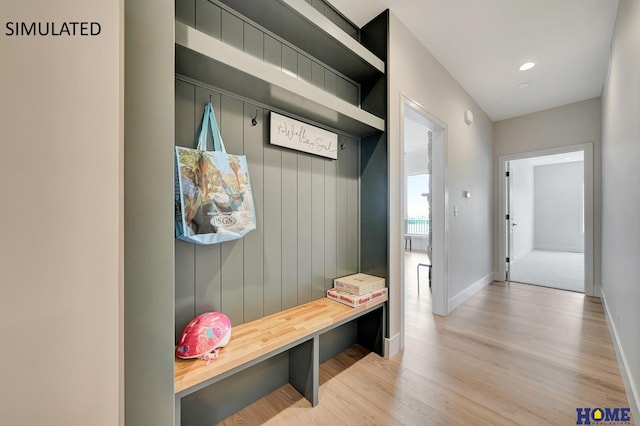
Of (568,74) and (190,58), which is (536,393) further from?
(568,74)

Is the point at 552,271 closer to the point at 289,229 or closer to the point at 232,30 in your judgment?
the point at 289,229

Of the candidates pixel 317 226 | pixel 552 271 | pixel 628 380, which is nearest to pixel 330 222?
pixel 317 226

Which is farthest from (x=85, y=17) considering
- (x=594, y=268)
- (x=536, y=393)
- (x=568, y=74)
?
(x=594, y=268)

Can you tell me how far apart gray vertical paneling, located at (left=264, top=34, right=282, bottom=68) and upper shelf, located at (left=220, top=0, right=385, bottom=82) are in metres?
→ 0.05

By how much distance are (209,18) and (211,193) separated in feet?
2.98

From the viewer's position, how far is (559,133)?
11.9 ft

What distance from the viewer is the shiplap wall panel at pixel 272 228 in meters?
1.45

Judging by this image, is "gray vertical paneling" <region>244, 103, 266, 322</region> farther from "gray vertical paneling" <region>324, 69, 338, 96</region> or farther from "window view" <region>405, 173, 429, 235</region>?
"window view" <region>405, 173, 429, 235</region>

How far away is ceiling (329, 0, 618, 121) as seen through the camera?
186 cm

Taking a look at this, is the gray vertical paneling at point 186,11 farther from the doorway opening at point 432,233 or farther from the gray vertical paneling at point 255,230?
the doorway opening at point 432,233

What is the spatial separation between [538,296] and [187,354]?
4205 millimetres

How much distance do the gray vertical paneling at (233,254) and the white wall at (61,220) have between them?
0.58 meters

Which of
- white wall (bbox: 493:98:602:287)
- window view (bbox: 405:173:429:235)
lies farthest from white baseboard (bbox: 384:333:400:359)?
window view (bbox: 405:173:429:235)

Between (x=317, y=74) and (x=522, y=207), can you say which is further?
(x=522, y=207)
